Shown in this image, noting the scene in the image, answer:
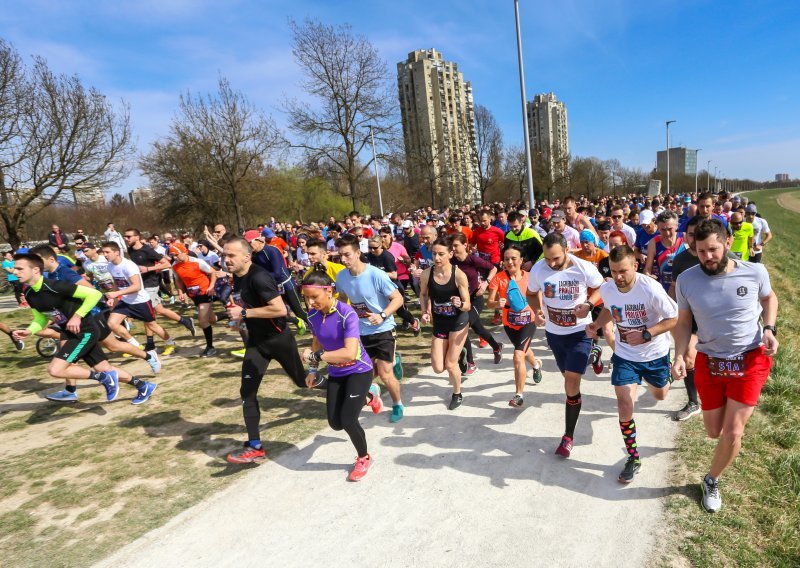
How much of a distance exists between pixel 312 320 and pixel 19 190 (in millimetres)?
20222

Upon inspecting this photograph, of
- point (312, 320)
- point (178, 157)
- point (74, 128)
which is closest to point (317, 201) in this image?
point (178, 157)

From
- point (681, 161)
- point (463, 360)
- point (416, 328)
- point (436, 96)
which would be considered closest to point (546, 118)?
point (681, 161)

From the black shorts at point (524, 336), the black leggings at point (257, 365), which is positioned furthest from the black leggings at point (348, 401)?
the black shorts at point (524, 336)

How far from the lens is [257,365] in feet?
14.7

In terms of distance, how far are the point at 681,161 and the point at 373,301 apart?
3860 inches

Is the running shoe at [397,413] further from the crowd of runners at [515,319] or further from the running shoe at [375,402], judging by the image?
the running shoe at [375,402]

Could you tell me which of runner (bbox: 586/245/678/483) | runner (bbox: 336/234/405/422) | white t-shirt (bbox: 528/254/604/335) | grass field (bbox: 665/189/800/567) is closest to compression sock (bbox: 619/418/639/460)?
runner (bbox: 586/245/678/483)

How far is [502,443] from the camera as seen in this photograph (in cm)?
448

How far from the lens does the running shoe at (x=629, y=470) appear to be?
366 cm

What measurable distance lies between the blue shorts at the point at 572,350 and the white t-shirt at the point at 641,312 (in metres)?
0.33

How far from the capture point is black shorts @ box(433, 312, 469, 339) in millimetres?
5121

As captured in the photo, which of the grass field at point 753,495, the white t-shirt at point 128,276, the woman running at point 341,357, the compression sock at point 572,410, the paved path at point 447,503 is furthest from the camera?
the white t-shirt at point 128,276

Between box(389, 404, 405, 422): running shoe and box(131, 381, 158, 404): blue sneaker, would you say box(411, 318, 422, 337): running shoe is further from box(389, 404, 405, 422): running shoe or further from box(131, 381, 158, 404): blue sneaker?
box(131, 381, 158, 404): blue sneaker

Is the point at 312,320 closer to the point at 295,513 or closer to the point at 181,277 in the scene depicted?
the point at 295,513
